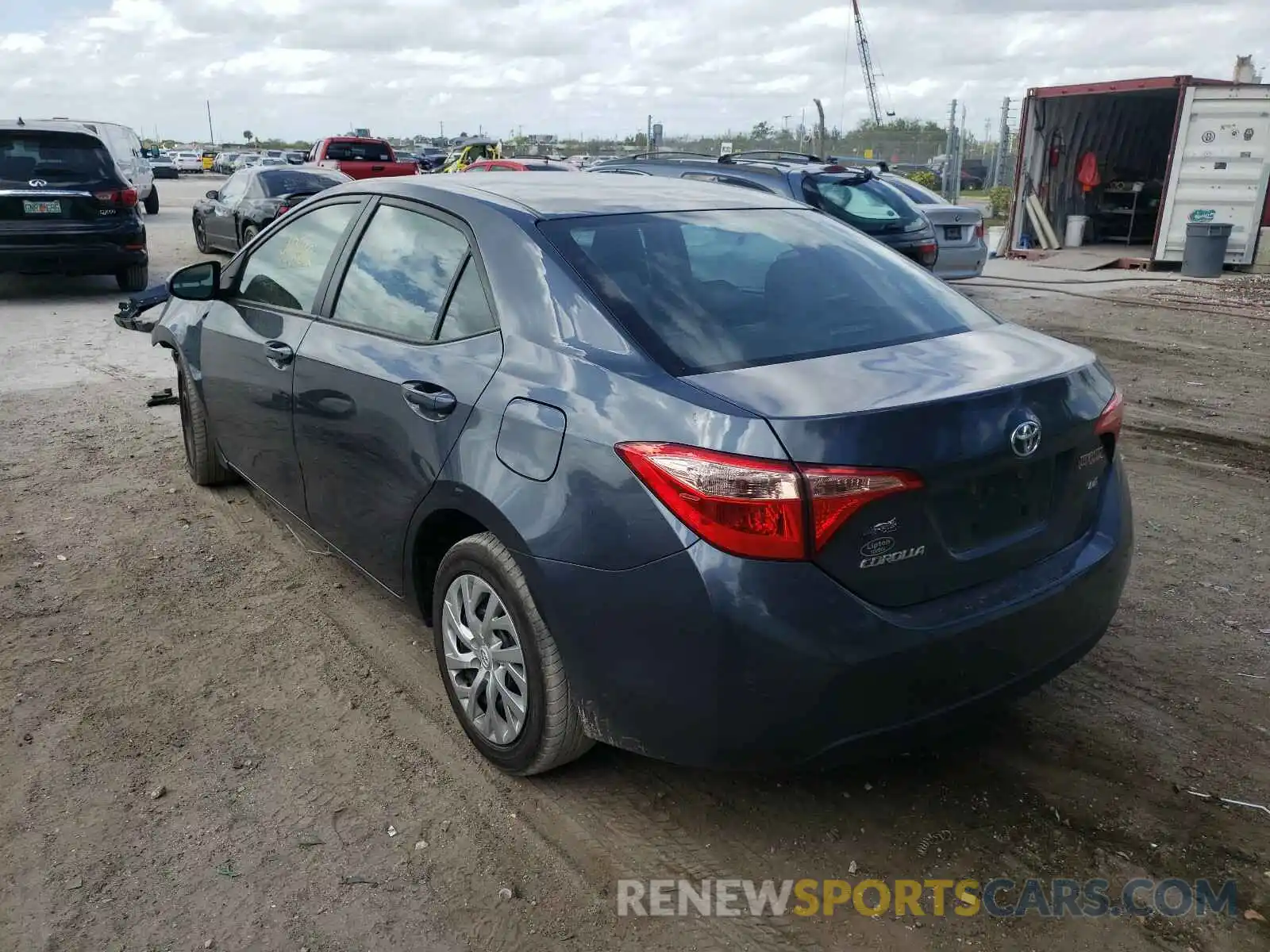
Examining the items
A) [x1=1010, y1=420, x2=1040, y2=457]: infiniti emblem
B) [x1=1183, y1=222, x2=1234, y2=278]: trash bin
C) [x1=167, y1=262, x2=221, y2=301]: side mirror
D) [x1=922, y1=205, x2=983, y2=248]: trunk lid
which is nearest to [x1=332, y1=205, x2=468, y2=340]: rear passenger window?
[x1=167, y1=262, x2=221, y2=301]: side mirror

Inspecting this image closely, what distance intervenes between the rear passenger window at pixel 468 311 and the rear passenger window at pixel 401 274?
0.06 metres

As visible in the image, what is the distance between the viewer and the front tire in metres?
2.79

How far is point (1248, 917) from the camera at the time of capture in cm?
253

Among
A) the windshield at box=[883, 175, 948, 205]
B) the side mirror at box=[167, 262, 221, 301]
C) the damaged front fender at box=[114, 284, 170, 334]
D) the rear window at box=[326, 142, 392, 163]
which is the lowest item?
the damaged front fender at box=[114, 284, 170, 334]

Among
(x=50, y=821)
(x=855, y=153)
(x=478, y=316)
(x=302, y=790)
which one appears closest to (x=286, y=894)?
(x=302, y=790)

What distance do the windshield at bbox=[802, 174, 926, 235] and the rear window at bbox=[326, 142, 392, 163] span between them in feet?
53.4

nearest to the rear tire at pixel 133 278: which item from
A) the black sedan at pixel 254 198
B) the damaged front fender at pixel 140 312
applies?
the black sedan at pixel 254 198

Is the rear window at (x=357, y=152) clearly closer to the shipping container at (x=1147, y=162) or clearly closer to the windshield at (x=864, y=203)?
the shipping container at (x=1147, y=162)

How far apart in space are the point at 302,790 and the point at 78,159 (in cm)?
1114

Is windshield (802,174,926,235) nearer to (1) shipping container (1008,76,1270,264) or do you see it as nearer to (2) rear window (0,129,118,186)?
(1) shipping container (1008,76,1270,264)

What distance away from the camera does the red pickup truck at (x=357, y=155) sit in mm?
23438

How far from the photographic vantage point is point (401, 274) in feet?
11.5

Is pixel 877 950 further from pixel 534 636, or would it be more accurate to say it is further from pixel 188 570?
pixel 188 570

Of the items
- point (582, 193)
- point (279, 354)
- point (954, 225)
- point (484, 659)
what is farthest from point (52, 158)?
point (484, 659)
